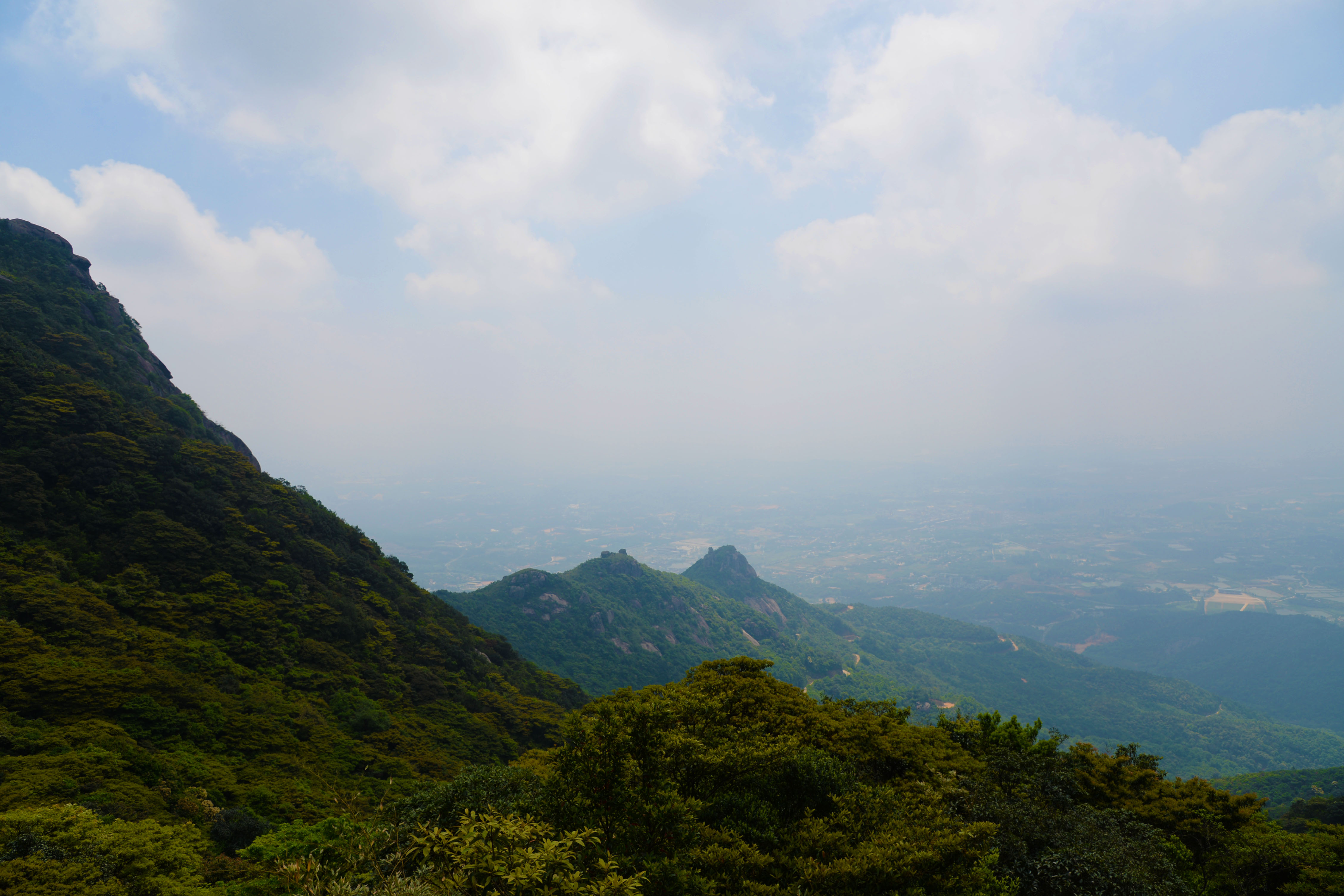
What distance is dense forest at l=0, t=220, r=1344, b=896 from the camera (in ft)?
30.7

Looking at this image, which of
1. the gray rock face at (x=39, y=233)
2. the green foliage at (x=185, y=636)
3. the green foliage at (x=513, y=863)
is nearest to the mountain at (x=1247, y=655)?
the green foliage at (x=185, y=636)

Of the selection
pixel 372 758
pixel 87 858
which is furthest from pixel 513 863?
pixel 372 758

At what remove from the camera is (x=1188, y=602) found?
540 ft

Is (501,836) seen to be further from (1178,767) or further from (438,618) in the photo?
(1178,767)

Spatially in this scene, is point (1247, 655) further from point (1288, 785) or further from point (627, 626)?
point (627, 626)

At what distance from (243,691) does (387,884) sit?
18910mm

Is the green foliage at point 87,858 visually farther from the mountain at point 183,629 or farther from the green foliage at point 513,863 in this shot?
the green foliage at point 513,863

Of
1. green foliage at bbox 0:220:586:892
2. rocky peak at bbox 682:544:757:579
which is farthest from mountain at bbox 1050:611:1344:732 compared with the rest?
green foliage at bbox 0:220:586:892

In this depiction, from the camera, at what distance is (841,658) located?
88.8 metres

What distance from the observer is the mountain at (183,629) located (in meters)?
15.4

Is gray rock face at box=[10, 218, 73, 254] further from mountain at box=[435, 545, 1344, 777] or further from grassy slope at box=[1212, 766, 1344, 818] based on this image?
grassy slope at box=[1212, 766, 1344, 818]

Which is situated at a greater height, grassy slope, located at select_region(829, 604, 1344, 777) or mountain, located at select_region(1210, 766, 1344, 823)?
mountain, located at select_region(1210, 766, 1344, 823)

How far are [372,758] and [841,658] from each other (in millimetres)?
82583

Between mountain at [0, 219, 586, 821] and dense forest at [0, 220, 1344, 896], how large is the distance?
121 millimetres
